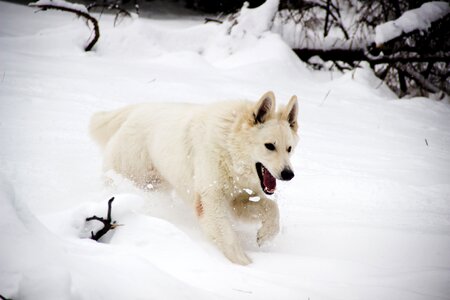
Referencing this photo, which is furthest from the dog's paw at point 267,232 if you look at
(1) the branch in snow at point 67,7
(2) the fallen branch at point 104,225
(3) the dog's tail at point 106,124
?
(1) the branch in snow at point 67,7

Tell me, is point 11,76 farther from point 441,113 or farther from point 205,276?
point 441,113

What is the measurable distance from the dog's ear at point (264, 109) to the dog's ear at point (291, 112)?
0.13 metres

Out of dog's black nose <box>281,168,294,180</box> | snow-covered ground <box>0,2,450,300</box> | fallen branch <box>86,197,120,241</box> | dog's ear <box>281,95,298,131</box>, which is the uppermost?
dog's ear <box>281,95,298,131</box>

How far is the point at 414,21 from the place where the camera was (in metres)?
8.24

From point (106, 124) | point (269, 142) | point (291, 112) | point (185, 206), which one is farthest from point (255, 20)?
point (269, 142)

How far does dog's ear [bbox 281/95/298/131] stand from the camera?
337 centimetres

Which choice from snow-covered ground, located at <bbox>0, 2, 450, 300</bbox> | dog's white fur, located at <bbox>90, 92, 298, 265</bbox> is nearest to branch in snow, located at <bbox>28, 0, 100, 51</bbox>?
snow-covered ground, located at <bbox>0, 2, 450, 300</bbox>

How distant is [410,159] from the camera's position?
221 inches

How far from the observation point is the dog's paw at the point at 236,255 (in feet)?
9.49

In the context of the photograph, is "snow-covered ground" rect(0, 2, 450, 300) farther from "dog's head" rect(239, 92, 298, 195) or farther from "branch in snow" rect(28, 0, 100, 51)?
"dog's head" rect(239, 92, 298, 195)

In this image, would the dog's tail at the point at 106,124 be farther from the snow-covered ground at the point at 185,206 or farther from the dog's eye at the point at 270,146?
the dog's eye at the point at 270,146

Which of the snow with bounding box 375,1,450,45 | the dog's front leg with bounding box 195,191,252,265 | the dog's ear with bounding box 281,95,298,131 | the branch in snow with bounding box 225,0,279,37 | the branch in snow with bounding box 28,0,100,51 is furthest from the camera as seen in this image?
the branch in snow with bounding box 225,0,279,37

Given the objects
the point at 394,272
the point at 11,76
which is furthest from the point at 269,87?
the point at 394,272

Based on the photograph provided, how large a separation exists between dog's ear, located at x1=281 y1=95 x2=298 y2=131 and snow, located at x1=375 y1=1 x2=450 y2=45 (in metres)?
6.11
